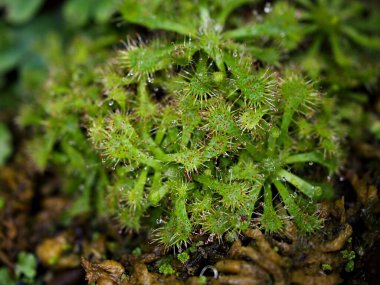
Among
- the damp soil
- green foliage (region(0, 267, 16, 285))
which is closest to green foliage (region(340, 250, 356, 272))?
the damp soil

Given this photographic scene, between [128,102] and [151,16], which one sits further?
[151,16]

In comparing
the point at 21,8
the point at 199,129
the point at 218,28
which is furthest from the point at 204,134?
the point at 21,8

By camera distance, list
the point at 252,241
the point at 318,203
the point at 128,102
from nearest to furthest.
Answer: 1. the point at 252,241
2. the point at 318,203
3. the point at 128,102

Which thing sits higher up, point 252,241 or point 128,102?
point 128,102

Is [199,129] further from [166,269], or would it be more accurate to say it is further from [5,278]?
[5,278]

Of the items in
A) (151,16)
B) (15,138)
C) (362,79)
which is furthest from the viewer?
(15,138)

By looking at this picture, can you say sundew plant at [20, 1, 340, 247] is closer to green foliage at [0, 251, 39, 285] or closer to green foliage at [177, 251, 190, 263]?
green foliage at [177, 251, 190, 263]

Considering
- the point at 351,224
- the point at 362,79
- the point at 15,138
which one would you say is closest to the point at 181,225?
the point at 351,224

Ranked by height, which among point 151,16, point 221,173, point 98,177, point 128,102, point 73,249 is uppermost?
point 151,16

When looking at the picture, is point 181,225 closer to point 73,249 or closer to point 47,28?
point 73,249
